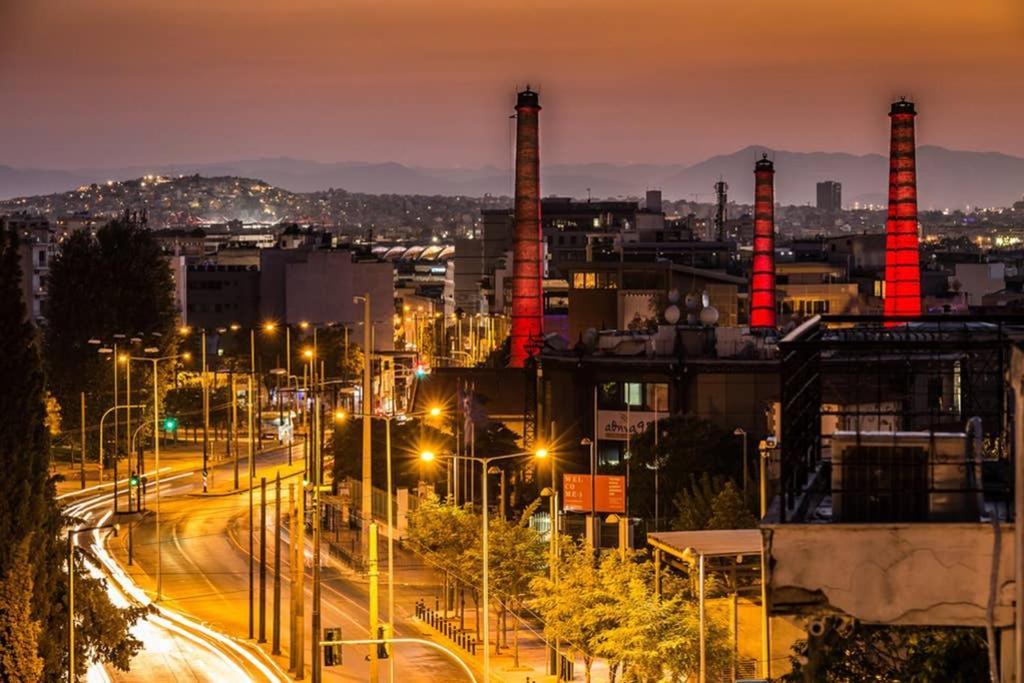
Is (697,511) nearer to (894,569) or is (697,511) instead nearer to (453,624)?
(453,624)

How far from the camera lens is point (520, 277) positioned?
98625mm

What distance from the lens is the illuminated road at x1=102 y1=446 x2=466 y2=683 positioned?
5316cm

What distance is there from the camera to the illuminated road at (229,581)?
174ft

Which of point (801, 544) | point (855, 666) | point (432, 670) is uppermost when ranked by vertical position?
point (801, 544)

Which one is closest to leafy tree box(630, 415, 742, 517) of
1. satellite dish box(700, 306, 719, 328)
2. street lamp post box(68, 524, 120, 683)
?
satellite dish box(700, 306, 719, 328)

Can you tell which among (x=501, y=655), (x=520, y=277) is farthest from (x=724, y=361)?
(x=501, y=655)

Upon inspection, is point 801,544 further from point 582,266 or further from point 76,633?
point 582,266

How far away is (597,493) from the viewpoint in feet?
185

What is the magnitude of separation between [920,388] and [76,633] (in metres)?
21.7

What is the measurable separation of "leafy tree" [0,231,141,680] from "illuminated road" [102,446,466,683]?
4.80 meters

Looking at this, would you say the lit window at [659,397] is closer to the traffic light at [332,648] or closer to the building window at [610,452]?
the building window at [610,452]

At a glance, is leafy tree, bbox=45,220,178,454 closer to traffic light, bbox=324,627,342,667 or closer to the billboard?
the billboard

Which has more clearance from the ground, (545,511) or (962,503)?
(962,503)

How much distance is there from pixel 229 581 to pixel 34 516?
2487cm
